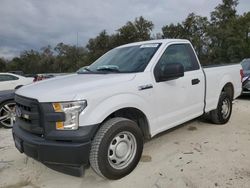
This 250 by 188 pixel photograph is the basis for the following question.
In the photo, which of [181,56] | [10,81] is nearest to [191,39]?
[10,81]

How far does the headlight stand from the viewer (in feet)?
10.7

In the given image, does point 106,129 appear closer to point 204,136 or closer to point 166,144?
point 166,144

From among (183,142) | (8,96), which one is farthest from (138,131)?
(8,96)

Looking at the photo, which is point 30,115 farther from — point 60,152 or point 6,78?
point 6,78

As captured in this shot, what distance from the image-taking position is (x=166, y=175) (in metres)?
3.78

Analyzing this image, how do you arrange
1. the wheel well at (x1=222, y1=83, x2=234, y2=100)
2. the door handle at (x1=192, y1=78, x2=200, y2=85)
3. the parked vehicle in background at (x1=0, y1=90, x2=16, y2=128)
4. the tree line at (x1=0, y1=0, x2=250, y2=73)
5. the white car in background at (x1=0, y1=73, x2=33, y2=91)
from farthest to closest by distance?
the tree line at (x1=0, y1=0, x2=250, y2=73) → the white car in background at (x1=0, y1=73, x2=33, y2=91) → the parked vehicle in background at (x1=0, y1=90, x2=16, y2=128) → the wheel well at (x1=222, y1=83, x2=234, y2=100) → the door handle at (x1=192, y1=78, x2=200, y2=85)

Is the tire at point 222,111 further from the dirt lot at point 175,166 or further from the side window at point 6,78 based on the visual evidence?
the side window at point 6,78

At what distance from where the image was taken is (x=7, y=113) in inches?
265

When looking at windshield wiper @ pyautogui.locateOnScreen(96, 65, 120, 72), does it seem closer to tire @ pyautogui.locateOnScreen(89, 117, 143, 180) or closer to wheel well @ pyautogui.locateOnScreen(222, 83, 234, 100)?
tire @ pyautogui.locateOnScreen(89, 117, 143, 180)

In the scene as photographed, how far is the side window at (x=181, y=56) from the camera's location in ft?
15.1

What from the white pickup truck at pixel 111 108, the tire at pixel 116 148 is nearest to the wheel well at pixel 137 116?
the white pickup truck at pixel 111 108

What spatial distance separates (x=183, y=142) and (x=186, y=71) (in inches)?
48.8

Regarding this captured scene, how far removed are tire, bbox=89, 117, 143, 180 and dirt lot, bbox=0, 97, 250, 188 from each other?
0.54 ft

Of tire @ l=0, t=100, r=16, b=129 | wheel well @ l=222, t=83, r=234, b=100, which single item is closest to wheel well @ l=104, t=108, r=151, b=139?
wheel well @ l=222, t=83, r=234, b=100
